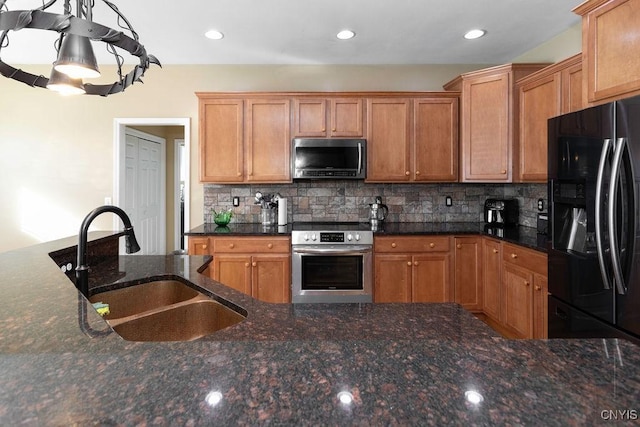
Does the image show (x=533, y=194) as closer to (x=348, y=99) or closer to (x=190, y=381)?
(x=348, y=99)

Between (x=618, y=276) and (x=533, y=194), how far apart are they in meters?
2.00

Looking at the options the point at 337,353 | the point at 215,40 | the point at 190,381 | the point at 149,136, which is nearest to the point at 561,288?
the point at 337,353

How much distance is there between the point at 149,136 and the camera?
4852mm

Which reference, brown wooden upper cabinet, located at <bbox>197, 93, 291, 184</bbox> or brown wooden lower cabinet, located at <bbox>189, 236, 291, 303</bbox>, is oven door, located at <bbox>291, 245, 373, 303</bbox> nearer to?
brown wooden lower cabinet, located at <bbox>189, 236, 291, 303</bbox>

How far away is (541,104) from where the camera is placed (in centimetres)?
304

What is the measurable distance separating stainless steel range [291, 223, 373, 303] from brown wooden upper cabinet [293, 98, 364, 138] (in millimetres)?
1058

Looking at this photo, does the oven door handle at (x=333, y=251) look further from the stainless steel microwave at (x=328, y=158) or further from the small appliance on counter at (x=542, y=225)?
the small appliance on counter at (x=542, y=225)

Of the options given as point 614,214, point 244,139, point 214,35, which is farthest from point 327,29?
point 614,214

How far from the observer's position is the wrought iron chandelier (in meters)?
1.12

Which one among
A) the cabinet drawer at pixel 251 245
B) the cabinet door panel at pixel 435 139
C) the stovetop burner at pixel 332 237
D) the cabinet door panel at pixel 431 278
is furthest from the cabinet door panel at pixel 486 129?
the cabinet drawer at pixel 251 245

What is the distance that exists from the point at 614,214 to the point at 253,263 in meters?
2.64

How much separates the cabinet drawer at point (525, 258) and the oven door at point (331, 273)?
115 cm

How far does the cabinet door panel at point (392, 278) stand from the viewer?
3.39 meters

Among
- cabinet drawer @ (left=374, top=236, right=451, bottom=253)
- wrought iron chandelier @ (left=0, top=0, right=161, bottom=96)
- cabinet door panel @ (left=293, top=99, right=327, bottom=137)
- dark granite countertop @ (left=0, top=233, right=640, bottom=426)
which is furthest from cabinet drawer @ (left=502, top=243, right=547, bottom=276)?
wrought iron chandelier @ (left=0, top=0, right=161, bottom=96)
